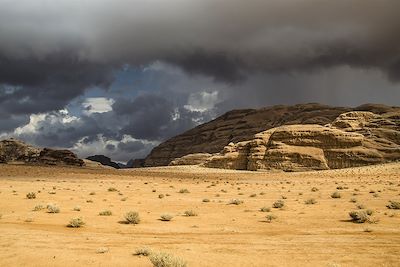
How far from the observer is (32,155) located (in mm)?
126812

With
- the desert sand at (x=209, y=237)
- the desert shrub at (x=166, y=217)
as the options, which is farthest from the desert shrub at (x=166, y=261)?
the desert shrub at (x=166, y=217)

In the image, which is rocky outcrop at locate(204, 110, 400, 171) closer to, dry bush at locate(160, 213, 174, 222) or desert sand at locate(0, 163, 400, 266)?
desert sand at locate(0, 163, 400, 266)

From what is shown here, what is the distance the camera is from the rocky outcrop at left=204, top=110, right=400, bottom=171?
3669 inches

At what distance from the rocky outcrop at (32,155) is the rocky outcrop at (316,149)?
1433 inches

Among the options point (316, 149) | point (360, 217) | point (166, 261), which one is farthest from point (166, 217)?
point (316, 149)

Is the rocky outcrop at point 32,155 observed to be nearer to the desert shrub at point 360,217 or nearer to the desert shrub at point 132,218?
the desert shrub at point 132,218

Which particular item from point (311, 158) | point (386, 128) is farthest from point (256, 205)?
point (386, 128)

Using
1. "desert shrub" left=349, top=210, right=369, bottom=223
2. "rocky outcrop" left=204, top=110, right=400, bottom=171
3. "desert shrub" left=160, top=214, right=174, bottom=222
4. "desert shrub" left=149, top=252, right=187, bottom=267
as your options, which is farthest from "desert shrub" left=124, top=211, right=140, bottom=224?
"rocky outcrop" left=204, top=110, right=400, bottom=171

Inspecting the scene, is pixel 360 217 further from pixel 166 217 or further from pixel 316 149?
pixel 316 149

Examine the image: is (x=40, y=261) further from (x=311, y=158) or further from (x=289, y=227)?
(x=311, y=158)

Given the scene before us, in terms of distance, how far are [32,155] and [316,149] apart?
83.9 metres

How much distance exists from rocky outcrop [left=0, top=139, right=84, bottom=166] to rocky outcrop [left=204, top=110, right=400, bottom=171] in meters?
36.4

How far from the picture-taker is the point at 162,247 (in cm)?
1191

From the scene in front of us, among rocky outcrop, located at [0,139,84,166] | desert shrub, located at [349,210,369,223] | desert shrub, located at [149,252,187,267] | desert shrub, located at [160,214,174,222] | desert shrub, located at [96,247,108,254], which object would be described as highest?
rocky outcrop, located at [0,139,84,166]
